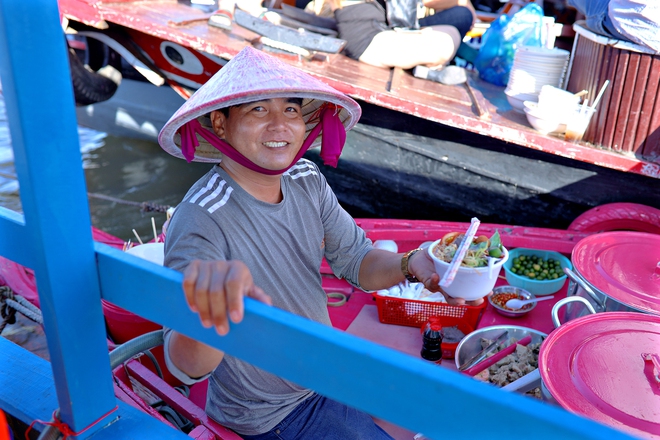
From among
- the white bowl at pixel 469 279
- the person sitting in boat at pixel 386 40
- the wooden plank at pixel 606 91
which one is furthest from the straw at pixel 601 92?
the white bowl at pixel 469 279

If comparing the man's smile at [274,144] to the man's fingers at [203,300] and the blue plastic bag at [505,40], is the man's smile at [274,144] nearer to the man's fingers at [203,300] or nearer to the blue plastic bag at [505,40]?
the man's fingers at [203,300]

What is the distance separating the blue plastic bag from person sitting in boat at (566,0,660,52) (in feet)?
2.95

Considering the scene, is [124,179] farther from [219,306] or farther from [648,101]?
[219,306]

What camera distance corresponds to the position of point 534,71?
357 cm

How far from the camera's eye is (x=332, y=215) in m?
1.76

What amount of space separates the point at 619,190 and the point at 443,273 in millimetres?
2421

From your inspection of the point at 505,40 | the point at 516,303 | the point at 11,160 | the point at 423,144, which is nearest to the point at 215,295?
the point at 516,303

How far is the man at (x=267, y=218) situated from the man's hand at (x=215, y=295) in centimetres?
44

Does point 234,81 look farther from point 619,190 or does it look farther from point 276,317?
point 619,190

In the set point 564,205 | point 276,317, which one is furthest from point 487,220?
point 276,317

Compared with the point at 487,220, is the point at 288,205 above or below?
above

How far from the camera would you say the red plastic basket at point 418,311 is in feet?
8.38

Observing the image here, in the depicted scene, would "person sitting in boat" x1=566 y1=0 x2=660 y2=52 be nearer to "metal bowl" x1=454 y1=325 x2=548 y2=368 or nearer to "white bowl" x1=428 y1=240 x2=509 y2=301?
"metal bowl" x1=454 y1=325 x2=548 y2=368

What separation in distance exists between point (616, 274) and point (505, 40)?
279 cm
